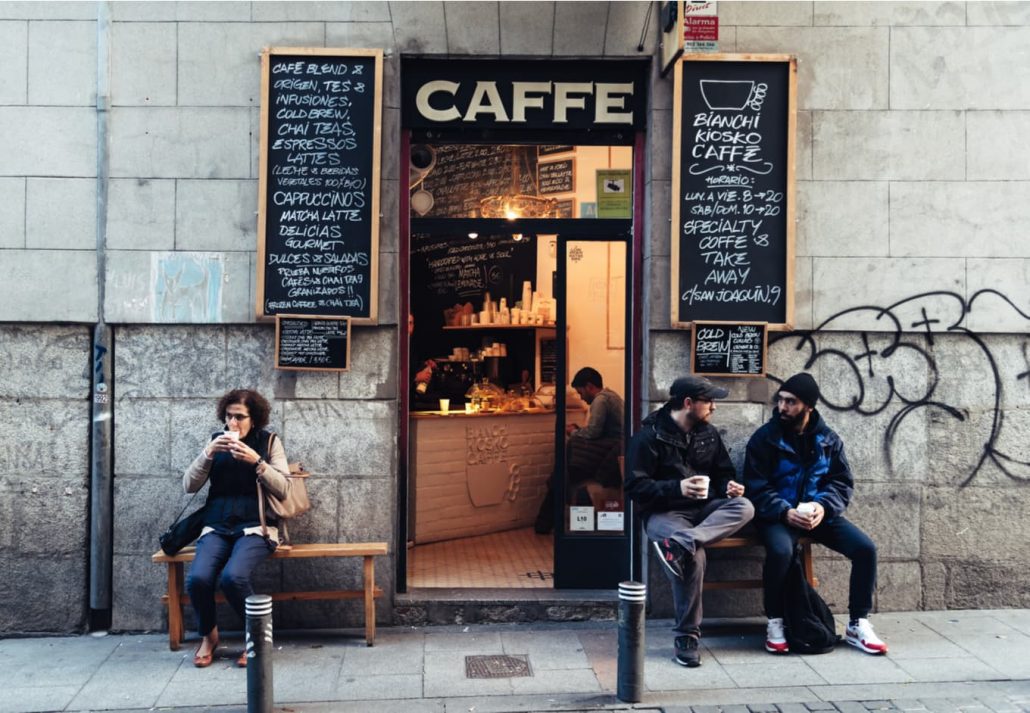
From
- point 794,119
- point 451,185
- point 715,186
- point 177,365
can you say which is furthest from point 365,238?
point 794,119

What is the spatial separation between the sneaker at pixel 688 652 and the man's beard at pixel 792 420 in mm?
1518

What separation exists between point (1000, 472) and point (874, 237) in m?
1.96

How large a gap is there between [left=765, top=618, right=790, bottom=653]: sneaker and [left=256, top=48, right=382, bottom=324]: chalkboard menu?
332cm

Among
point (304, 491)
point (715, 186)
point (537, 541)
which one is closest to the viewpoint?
point (304, 491)

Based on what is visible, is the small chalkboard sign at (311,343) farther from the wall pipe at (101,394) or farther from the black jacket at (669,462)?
the black jacket at (669,462)

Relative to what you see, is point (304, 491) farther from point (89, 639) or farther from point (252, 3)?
point (252, 3)

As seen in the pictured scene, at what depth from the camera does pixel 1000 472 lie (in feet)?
22.3

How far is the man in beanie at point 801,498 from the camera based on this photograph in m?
5.92

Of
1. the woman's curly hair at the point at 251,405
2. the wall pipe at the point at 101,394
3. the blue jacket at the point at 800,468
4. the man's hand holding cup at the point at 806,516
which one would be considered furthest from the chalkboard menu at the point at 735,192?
the wall pipe at the point at 101,394

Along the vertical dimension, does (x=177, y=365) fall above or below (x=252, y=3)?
below

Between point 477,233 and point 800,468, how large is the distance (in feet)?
9.55

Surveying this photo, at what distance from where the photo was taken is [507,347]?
9.43 metres

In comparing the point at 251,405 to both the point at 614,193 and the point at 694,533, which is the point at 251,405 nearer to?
the point at 694,533

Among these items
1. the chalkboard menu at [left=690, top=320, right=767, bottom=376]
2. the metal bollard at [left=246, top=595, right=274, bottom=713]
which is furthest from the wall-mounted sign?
the metal bollard at [left=246, top=595, right=274, bottom=713]
